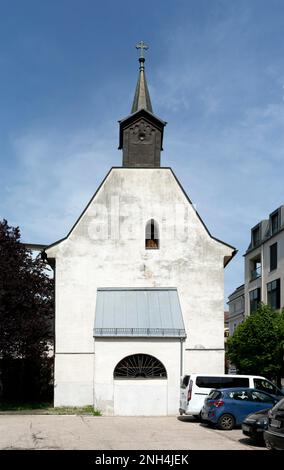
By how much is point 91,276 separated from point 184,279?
472 cm

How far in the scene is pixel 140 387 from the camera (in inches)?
1049

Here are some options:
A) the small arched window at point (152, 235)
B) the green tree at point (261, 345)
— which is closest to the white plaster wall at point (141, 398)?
the small arched window at point (152, 235)

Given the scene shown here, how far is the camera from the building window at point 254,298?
2481 inches

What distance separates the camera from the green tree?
1623 inches

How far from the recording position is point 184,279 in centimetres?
3038

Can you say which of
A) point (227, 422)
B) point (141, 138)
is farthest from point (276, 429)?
point (141, 138)

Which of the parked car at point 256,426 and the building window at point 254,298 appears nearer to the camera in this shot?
the parked car at point 256,426

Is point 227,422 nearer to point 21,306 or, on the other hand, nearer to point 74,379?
point 74,379

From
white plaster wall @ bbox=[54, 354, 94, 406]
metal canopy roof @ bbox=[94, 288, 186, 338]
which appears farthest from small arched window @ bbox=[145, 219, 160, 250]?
white plaster wall @ bbox=[54, 354, 94, 406]

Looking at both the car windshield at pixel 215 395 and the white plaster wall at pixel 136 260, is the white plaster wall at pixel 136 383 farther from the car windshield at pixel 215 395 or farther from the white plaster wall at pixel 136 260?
the car windshield at pixel 215 395

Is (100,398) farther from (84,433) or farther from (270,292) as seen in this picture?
(270,292)

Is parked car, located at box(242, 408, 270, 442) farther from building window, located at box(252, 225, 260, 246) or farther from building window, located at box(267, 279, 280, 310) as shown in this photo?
building window, located at box(252, 225, 260, 246)

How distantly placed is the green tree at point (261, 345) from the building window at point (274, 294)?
1230 centimetres
